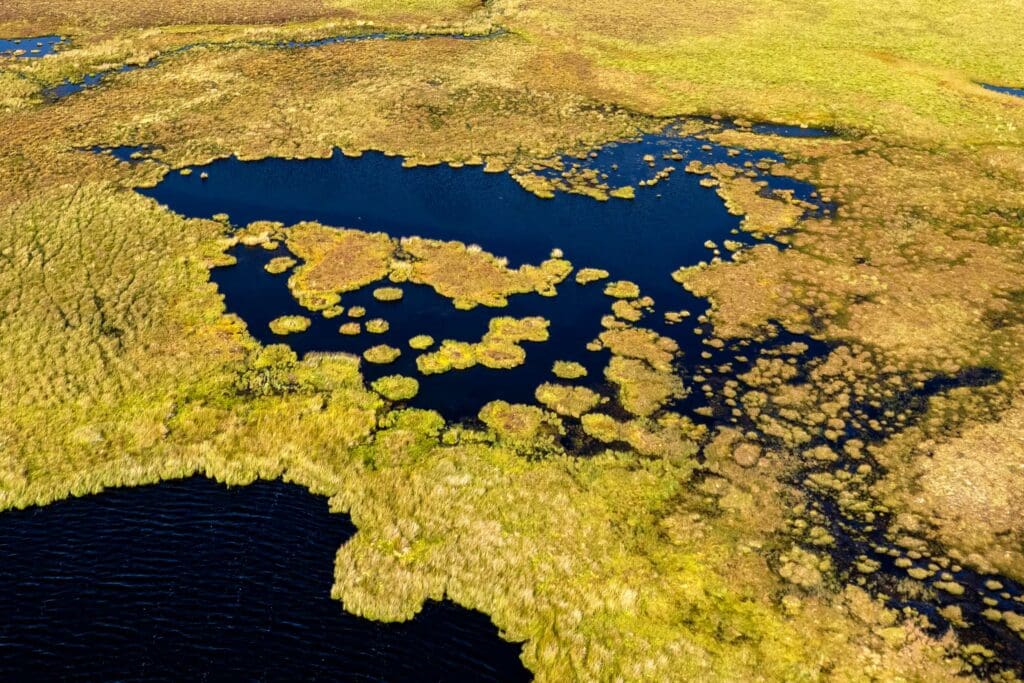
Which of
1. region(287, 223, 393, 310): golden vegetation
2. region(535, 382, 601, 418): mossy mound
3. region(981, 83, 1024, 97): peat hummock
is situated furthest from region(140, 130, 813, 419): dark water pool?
region(981, 83, 1024, 97): peat hummock

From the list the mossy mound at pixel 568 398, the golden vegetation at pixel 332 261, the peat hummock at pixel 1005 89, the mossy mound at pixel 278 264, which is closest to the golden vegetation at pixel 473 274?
the golden vegetation at pixel 332 261

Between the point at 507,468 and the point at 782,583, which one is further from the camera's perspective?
the point at 507,468

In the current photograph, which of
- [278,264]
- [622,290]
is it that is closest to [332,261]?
[278,264]

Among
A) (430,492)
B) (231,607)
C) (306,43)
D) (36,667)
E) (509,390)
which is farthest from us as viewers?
(306,43)

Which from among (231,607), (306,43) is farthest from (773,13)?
(231,607)

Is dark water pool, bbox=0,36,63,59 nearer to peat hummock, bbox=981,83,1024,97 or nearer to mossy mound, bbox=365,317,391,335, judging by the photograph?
mossy mound, bbox=365,317,391,335

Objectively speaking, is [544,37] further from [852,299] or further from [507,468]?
[507,468]
